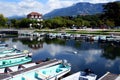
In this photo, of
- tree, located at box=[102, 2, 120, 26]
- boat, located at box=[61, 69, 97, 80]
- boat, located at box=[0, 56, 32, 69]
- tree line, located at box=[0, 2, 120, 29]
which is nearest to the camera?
boat, located at box=[61, 69, 97, 80]

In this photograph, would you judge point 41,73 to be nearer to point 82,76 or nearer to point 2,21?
point 82,76

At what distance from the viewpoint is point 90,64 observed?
37.5 meters

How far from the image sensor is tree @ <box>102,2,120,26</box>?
118 metres

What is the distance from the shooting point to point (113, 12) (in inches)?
4658

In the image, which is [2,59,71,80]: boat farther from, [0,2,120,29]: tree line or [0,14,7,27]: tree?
[0,14,7,27]: tree

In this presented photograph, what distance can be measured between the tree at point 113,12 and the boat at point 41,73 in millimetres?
92552

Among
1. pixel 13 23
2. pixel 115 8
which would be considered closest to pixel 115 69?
pixel 115 8

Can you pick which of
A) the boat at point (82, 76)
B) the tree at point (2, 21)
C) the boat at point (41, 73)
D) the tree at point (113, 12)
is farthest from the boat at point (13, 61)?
the tree at point (2, 21)

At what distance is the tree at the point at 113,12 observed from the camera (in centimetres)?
11769

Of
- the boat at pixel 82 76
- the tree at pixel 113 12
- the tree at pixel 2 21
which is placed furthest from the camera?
the tree at pixel 2 21

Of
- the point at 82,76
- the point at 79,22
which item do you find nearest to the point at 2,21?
the point at 79,22

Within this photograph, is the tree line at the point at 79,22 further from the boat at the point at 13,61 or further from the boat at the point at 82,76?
the boat at the point at 82,76

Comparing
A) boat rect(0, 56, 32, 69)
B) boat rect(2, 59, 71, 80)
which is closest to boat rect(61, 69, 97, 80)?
boat rect(2, 59, 71, 80)

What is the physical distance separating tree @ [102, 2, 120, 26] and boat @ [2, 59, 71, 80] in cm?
9255
